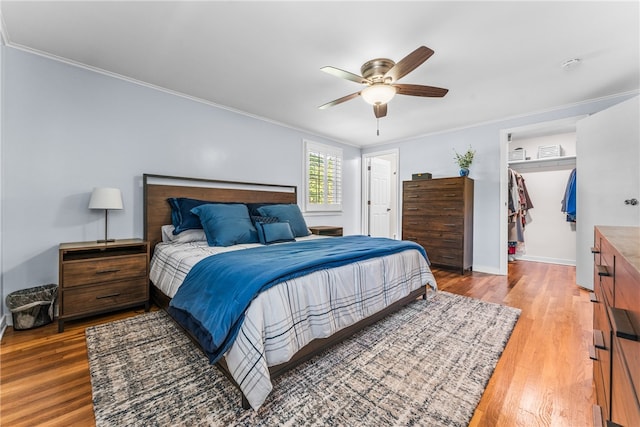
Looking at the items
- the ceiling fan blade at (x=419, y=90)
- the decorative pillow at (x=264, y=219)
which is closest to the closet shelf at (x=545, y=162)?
the ceiling fan blade at (x=419, y=90)

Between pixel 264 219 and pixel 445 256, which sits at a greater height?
pixel 264 219

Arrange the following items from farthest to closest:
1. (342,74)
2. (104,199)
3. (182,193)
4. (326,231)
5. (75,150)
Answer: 1. (326,231)
2. (182,193)
3. (75,150)
4. (104,199)
5. (342,74)

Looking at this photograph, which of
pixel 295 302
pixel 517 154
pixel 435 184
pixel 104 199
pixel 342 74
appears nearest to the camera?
pixel 295 302

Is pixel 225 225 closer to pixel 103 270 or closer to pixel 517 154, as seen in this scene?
pixel 103 270

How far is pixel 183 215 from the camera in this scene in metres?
3.05

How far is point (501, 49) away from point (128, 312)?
4246 millimetres

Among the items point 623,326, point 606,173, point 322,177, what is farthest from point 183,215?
point 606,173

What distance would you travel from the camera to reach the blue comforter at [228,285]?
1.41m

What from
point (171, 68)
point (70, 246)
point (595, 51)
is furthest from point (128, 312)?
point (595, 51)

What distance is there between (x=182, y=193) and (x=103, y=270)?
1208 mm

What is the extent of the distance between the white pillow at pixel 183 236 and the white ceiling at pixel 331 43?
66.2 inches

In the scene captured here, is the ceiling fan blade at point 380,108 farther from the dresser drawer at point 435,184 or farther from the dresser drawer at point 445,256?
the dresser drawer at point 445,256

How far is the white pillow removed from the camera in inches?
116

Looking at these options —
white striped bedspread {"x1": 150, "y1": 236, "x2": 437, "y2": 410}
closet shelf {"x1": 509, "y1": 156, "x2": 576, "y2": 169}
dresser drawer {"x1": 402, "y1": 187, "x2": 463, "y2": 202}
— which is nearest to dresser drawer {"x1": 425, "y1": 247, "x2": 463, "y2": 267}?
dresser drawer {"x1": 402, "y1": 187, "x2": 463, "y2": 202}
